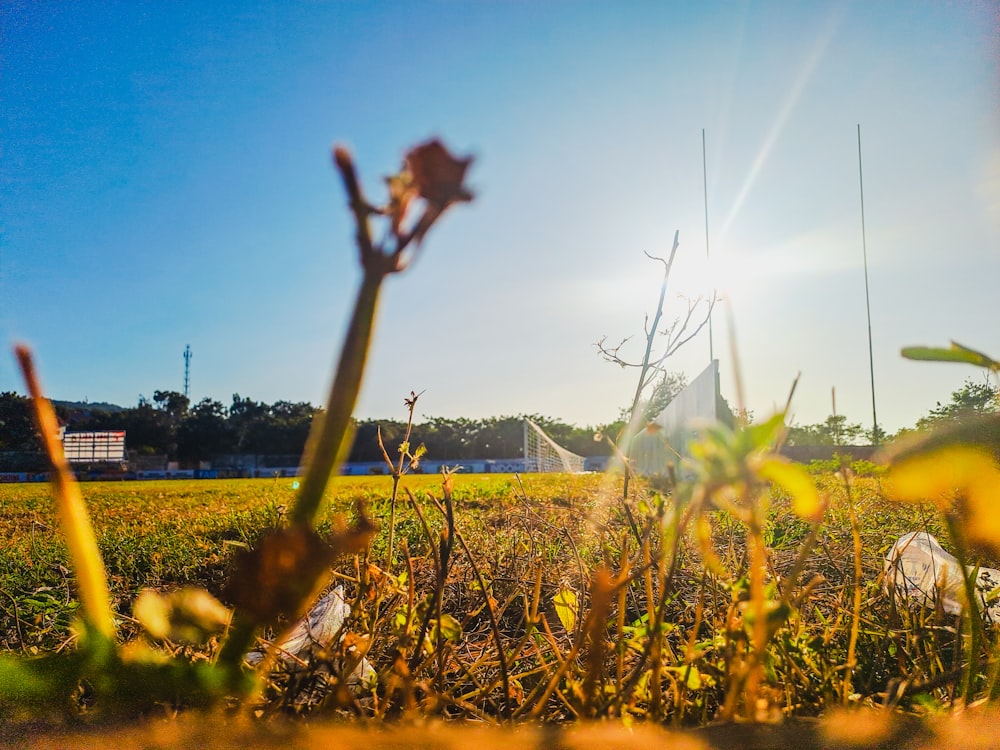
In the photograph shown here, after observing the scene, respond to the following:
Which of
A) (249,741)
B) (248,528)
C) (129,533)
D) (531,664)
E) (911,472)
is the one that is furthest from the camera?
(129,533)

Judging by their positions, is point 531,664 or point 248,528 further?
point 248,528

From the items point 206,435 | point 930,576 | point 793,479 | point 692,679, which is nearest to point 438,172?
point 793,479

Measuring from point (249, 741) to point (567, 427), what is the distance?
30.6 m

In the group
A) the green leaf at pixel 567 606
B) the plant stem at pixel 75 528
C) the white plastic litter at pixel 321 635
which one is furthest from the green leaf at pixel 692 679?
the plant stem at pixel 75 528

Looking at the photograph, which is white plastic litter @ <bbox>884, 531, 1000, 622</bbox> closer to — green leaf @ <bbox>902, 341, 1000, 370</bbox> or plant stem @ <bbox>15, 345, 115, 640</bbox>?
green leaf @ <bbox>902, 341, 1000, 370</bbox>

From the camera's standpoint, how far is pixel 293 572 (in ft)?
0.84

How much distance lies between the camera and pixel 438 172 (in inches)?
9.3

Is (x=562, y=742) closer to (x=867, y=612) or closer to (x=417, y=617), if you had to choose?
(x=417, y=617)

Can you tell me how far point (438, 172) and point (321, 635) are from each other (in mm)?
614

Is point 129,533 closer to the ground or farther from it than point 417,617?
closer to the ground

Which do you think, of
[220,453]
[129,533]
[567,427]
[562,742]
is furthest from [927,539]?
[567,427]

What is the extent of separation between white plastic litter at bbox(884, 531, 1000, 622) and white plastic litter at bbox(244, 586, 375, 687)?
698 millimetres

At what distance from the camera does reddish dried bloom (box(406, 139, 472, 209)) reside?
235 mm

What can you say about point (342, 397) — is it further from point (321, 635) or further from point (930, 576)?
point (930, 576)
